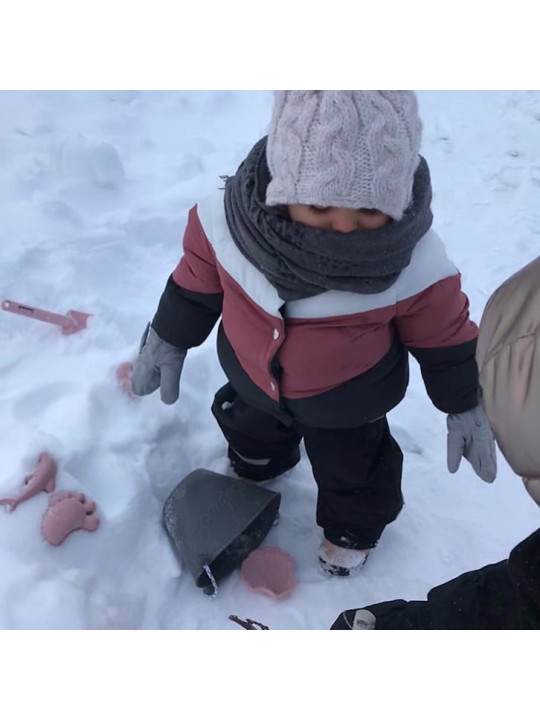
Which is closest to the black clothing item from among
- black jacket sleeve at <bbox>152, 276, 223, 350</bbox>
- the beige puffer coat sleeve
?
the beige puffer coat sleeve

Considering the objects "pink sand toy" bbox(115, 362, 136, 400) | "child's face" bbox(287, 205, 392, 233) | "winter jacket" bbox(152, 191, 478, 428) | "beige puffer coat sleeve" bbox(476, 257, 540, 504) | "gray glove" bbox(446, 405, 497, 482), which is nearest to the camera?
"beige puffer coat sleeve" bbox(476, 257, 540, 504)

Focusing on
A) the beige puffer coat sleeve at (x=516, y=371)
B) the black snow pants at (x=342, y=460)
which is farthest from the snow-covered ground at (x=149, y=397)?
the beige puffer coat sleeve at (x=516, y=371)

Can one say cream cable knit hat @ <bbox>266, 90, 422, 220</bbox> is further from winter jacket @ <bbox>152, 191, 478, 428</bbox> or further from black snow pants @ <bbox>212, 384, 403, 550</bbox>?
black snow pants @ <bbox>212, 384, 403, 550</bbox>

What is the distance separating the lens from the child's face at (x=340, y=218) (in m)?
1.05

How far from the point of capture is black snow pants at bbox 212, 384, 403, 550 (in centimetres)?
145

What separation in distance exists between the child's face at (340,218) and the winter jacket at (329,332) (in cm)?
13

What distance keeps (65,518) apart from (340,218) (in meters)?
0.93

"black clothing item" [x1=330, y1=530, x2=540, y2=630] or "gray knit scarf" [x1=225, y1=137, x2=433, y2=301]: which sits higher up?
"gray knit scarf" [x1=225, y1=137, x2=433, y2=301]

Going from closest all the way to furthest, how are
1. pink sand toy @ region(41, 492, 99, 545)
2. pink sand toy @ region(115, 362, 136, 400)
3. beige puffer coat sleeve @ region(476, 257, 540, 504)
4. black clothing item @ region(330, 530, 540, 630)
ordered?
beige puffer coat sleeve @ region(476, 257, 540, 504), black clothing item @ region(330, 530, 540, 630), pink sand toy @ region(41, 492, 99, 545), pink sand toy @ region(115, 362, 136, 400)

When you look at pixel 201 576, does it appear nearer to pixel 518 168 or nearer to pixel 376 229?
pixel 376 229

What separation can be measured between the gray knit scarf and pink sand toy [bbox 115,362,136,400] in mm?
771

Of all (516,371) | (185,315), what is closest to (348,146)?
(516,371)

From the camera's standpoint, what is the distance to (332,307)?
46.8 inches

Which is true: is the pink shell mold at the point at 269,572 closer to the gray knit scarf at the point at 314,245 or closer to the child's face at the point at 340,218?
the gray knit scarf at the point at 314,245
